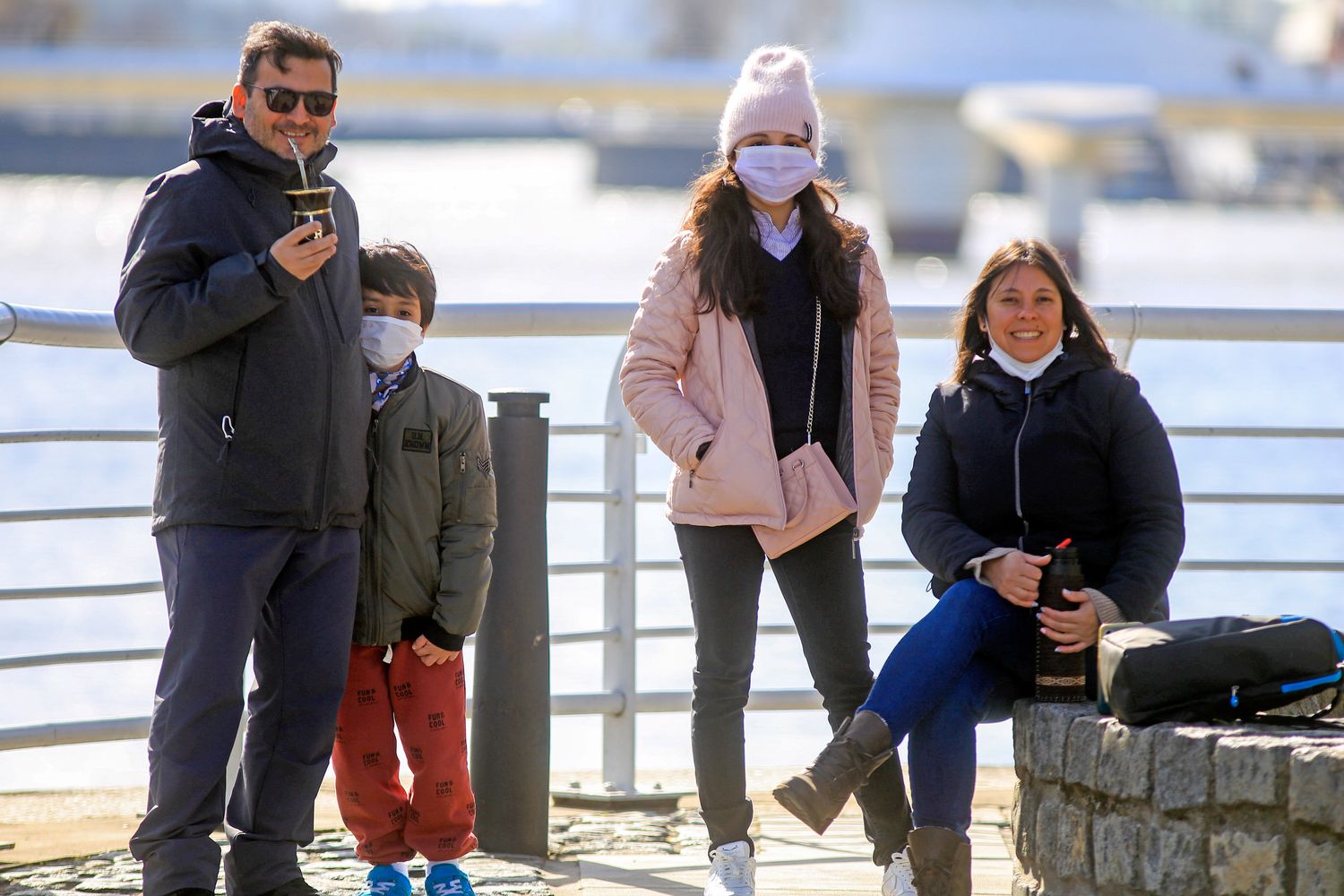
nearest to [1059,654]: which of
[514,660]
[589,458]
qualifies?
[514,660]

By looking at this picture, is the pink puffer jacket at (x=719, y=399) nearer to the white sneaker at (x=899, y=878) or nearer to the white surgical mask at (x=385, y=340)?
the white surgical mask at (x=385, y=340)

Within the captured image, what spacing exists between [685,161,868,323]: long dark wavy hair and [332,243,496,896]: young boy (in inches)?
18.6

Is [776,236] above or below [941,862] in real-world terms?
above

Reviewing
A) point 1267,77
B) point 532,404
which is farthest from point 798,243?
point 1267,77

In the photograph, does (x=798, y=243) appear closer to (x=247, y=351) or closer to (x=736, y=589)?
(x=736, y=589)

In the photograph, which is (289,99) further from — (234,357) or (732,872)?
(732,872)

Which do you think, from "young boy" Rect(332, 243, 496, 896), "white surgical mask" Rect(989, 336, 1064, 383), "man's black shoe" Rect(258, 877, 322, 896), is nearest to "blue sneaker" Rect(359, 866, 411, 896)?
"young boy" Rect(332, 243, 496, 896)

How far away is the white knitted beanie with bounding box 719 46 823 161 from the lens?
3.04m

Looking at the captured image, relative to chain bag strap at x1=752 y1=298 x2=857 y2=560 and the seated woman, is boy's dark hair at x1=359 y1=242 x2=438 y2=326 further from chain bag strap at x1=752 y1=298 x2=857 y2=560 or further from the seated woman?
the seated woman

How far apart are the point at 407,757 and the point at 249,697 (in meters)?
0.29

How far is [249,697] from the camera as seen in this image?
2830 mm

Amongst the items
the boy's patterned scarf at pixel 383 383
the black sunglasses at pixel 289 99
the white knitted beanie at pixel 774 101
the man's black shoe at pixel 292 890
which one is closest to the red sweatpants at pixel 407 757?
the man's black shoe at pixel 292 890

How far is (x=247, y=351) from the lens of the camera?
107 inches

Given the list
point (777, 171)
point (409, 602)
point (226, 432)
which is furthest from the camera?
point (777, 171)
